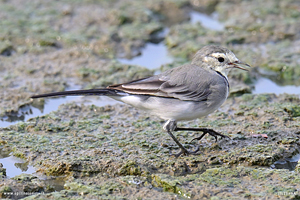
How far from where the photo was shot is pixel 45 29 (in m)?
9.40

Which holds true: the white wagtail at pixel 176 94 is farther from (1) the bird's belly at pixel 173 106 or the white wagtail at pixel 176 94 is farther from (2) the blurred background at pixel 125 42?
(2) the blurred background at pixel 125 42

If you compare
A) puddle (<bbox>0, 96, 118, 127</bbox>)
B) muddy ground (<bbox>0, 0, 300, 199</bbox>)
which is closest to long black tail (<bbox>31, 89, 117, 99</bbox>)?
muddy ground (<bbox>0, 0, 300, 199</bbox>)

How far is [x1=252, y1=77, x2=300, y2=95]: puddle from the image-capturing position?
7.38 metres

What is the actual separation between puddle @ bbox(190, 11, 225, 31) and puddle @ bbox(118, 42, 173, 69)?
4.30 ft

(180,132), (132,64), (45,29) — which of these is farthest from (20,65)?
(180,132)

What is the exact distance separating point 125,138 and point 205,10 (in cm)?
574

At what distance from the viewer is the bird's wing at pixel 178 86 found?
17.7ft

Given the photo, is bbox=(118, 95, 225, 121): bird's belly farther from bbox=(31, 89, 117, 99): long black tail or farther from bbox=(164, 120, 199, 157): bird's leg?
bbox=(31, 89, 117, 99): long black tail

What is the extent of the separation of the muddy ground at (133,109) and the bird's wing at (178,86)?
0.71 meters

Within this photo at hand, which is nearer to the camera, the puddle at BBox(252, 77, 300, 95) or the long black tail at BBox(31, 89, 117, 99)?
the long black tail at BBox(31, 89, 117, 99)

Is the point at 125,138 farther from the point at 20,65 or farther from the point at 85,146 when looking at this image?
the point at 20,65

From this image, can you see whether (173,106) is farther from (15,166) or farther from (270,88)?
(270,88)

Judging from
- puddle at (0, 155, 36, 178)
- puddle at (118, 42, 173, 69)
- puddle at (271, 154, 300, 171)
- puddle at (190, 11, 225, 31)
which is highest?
puddle at (190, 11, 225, 31)

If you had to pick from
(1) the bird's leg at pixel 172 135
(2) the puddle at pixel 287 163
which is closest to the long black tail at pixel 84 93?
(1) the bird's leg at pixel 172 135
